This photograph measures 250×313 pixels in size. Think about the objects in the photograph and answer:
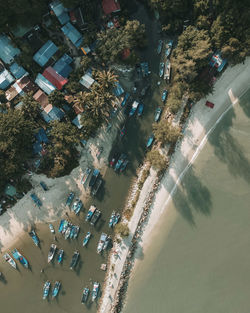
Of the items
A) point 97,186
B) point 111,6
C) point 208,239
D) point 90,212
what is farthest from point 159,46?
point 208,239

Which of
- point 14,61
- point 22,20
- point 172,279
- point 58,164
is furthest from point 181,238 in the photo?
point 22,20

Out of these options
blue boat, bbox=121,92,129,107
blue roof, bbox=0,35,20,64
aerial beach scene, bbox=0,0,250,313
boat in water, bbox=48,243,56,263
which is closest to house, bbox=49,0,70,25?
aerial beach scene, bbox=0,0,250,313

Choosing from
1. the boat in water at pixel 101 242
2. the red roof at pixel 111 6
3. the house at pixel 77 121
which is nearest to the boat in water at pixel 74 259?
the boat in water at pixel 101 242

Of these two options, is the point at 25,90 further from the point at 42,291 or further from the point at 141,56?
the point at 42,291

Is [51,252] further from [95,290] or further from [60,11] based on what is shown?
[60,11]

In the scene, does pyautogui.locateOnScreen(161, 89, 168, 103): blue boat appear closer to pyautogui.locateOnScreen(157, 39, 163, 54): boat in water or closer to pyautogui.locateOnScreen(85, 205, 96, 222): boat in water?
pyautogui.locateOnScreen(157, 39, 163, 54): boat in water

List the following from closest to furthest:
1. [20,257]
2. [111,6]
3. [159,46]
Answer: [111,6]
[159,46]
[20,257]

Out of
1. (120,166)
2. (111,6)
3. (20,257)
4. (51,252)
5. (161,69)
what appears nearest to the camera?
(111,6)

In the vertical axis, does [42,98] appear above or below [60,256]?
above
